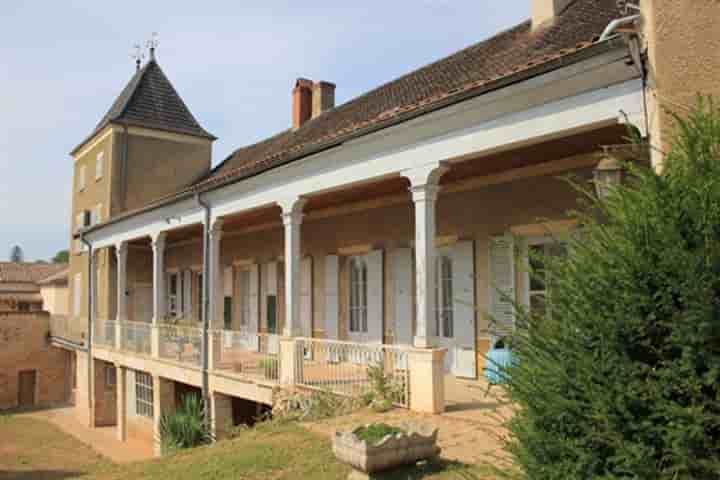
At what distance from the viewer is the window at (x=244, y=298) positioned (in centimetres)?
1895

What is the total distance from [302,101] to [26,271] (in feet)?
124

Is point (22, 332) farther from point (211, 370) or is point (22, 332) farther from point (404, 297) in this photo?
point (404, 297)

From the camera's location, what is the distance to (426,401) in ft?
27.0

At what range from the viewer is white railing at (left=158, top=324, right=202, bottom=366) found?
1469 centimetres

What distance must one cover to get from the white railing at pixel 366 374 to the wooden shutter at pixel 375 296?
133 cm

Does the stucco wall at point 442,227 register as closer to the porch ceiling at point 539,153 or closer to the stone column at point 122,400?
the porch ceiling at point 539,153

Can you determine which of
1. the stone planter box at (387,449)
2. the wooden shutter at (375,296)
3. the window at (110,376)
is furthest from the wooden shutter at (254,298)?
the stone planter box at (387,449)

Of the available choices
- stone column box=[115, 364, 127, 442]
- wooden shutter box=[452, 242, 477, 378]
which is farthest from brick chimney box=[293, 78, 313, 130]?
wooden shutter box=[452, 242, 477, 378]

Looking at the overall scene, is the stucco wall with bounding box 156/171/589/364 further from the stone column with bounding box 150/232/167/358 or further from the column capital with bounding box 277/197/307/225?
the stone column with bounding box 150/232/167/358

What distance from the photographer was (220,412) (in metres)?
13.2

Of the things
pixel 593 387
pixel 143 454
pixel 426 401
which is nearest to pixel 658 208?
pixel 593 387

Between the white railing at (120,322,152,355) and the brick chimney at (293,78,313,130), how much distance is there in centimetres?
775

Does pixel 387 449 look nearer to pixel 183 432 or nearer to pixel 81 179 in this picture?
pixel 183 432

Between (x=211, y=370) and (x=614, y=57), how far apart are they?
10.1m
